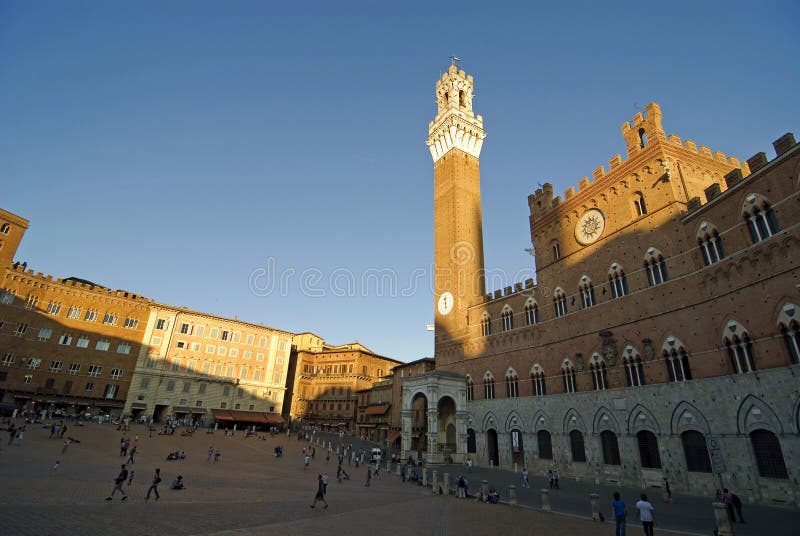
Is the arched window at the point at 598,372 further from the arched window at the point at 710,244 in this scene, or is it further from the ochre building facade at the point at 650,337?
the arched window at the point at 710,244

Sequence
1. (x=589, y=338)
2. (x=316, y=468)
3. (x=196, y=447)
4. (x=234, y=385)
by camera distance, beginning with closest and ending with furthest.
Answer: (x=589, y=338) → (x=316, y=468) → (x=196, y=447) → (x=234, y=385)

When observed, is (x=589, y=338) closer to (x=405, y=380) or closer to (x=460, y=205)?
(x=405, y=380)

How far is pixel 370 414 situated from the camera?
58.7 m

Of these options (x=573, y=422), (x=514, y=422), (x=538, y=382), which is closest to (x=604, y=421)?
(x=573, y=422)

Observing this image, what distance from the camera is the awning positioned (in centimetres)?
5629

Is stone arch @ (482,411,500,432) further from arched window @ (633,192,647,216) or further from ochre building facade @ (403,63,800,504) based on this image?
arched window @ (633,192,647,216)

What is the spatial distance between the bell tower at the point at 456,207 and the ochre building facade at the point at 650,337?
2.50m

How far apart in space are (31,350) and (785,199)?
65.3m

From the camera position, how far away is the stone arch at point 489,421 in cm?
3750

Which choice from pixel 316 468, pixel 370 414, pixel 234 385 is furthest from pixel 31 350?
pixel 370 414

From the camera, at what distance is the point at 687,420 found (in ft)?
76.2

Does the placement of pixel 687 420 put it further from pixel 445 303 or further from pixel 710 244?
pixel 445 303

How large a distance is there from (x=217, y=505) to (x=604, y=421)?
24.6 m

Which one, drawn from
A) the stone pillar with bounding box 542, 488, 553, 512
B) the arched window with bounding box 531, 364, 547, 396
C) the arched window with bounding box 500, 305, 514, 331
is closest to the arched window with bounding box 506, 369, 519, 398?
the arched window with bounding box 531, 364, 547, 396
